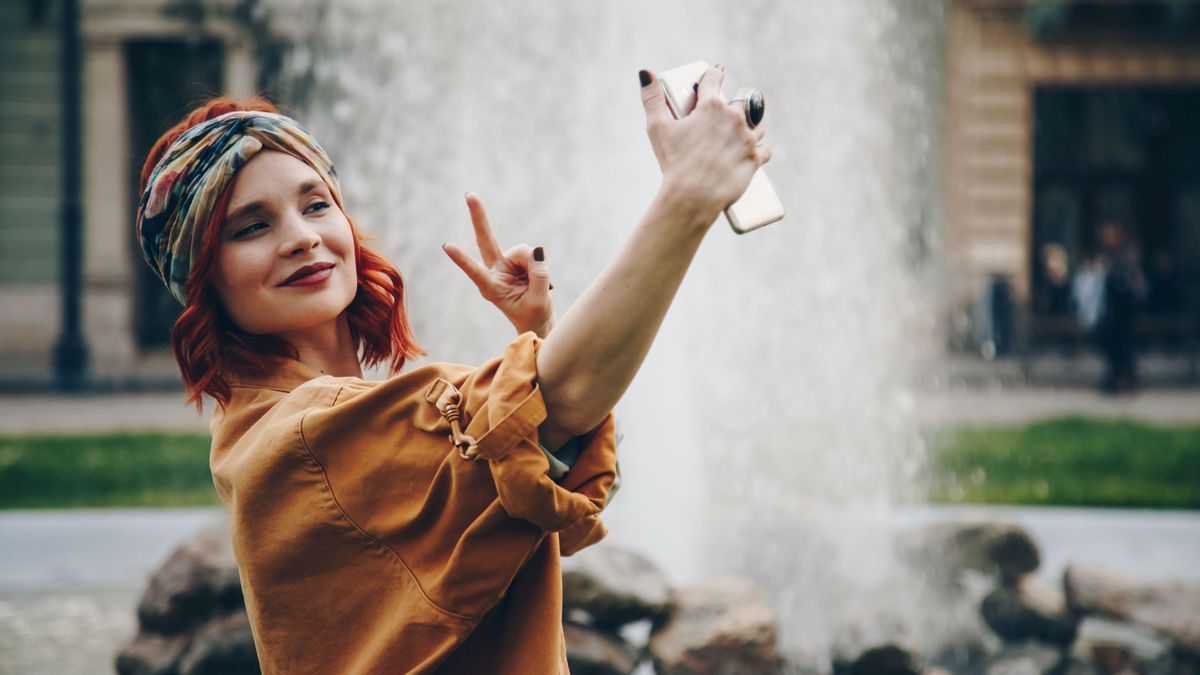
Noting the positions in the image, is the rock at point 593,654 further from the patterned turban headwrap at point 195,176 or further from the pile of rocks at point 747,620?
the patterned turban headwrap at point 195,176

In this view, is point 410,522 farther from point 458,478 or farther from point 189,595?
point 189,595

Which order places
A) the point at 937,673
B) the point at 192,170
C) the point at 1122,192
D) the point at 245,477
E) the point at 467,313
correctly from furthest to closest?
the point at 1122,192 < the point at 467,313 < the point at 937,673 < the point at 192,170 < the point at 245,477

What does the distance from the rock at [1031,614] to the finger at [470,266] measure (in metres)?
3.10

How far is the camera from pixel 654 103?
46.4 inches

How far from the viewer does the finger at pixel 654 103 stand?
1170 millimetres

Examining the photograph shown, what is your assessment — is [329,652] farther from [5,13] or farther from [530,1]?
[5,13]

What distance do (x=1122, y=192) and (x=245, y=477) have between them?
57.6 feet

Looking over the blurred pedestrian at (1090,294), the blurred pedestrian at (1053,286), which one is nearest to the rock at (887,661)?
the blurred pedestrian at (1090,294)

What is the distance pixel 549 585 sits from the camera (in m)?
1.35

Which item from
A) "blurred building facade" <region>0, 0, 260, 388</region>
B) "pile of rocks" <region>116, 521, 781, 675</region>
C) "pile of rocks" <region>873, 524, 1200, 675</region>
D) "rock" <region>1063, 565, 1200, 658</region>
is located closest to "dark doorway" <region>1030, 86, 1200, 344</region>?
"blurred building facade" <region>0, 0, 260, 388</region>

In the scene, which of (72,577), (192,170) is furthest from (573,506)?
(72,577)

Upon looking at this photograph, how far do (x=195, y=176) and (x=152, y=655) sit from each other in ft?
8.50

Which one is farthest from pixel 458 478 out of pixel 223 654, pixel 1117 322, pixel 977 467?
pixel 1117 322

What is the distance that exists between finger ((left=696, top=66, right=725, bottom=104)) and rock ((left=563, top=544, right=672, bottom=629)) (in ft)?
8.08
